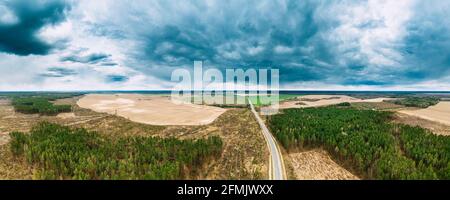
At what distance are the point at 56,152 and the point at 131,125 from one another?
3743 centimetres

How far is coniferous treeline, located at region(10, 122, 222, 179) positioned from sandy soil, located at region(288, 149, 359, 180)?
1497 centimetres

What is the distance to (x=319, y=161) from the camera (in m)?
45.6

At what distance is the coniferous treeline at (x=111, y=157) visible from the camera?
35.2 metres

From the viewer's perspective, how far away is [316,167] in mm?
42062

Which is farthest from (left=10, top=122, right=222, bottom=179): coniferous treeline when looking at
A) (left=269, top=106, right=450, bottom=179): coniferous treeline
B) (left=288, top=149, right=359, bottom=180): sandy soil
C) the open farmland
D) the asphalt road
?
(left=269, top=106, right=450, bottom=179): coniferous treeline

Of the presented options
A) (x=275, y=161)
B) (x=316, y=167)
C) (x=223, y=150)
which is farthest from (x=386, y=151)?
(x=223, y=150)

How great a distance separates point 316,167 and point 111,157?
3514 cm

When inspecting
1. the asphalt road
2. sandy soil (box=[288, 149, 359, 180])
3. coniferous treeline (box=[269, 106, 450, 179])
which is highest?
coniferous treeline (box=[269, 106, 450, 179])

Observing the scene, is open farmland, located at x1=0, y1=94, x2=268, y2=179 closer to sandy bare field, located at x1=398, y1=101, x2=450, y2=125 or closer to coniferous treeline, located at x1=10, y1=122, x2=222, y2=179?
coniferous treeline, located at x1=10, y1=122, x2=222, y2=179

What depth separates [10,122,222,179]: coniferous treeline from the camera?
3525cm

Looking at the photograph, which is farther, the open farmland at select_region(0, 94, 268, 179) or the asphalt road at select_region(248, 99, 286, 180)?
the open farmland at select_region(0, 94, 268, 179)

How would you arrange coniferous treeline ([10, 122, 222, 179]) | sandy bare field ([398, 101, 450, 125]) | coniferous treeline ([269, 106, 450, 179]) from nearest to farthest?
coniferous treeline ([10, 122, 222, 179]) < coniferous treeline ([269, 106, 450, 179]) < sandy bare field ([398, 101, 450, 125])
